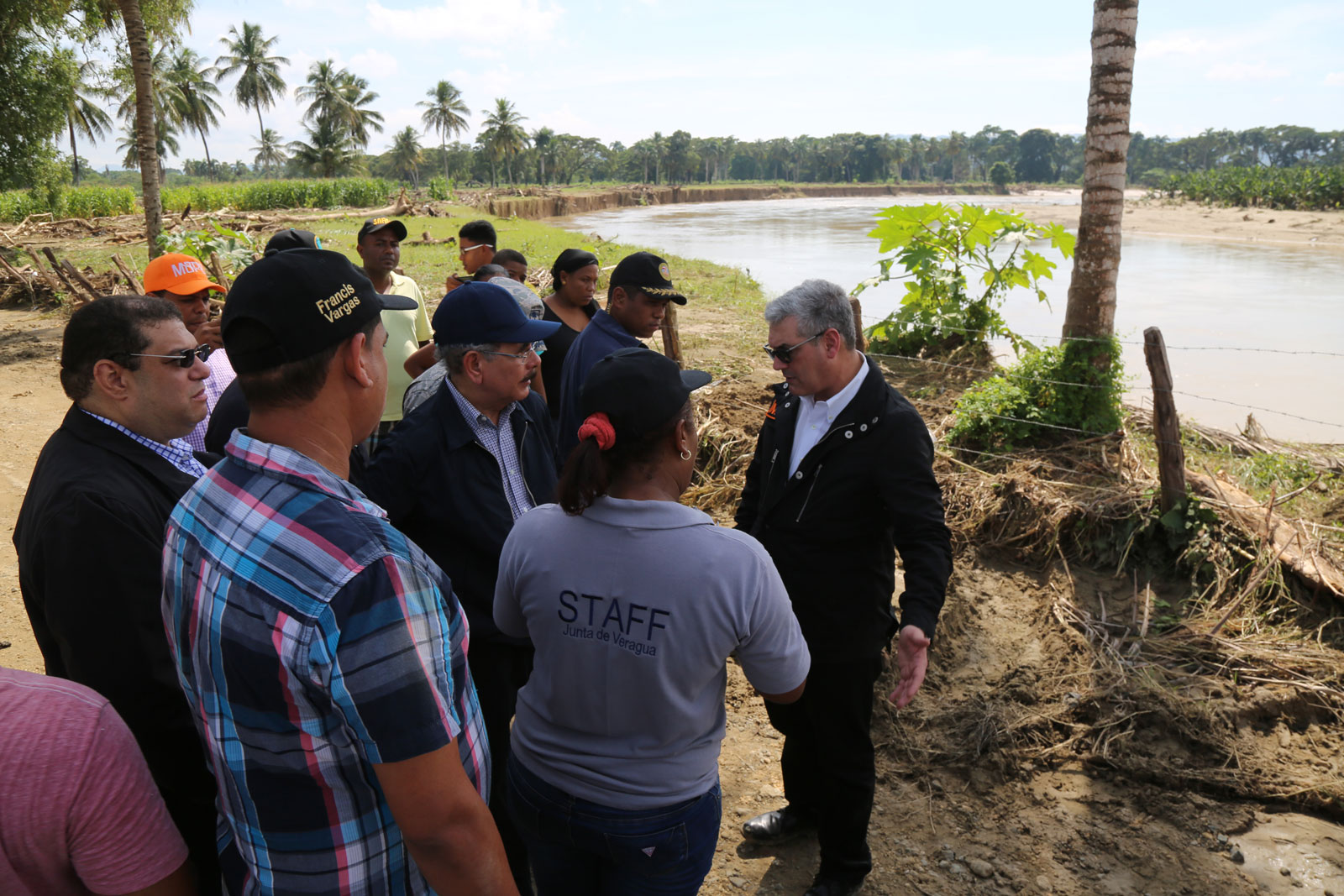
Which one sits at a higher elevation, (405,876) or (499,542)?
(499,542)

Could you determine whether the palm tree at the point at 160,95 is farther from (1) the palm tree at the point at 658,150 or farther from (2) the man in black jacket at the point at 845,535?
(1) the palm tree at the point at 658,150

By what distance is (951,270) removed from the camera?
30.5ft

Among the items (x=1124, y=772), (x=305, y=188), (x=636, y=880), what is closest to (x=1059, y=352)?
(x=1124, y=772)

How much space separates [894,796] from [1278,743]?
5.77 ft

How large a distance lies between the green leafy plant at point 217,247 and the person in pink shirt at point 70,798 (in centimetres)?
964

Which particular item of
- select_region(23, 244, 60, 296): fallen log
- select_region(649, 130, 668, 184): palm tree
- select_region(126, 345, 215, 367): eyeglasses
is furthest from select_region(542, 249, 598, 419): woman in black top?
select_region(649, 130, 668, 184): palm tree

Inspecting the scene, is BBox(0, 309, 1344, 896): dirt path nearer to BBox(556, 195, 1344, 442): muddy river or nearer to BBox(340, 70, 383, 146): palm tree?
BBox(556, 195, 1344, 442): muddy river

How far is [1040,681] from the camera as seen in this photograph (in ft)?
13.5

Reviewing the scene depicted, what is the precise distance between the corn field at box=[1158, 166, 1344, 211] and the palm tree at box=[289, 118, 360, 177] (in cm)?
5428

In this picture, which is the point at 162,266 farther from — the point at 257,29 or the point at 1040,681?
the point at 257,29

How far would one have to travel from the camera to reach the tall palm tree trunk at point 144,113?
1142 cm

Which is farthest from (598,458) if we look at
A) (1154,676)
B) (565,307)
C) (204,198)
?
(204,198)

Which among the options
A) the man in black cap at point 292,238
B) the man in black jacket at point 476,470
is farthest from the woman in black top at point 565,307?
the man in black jacket at point 476,470

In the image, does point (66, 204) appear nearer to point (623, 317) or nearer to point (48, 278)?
point (48, 278)
